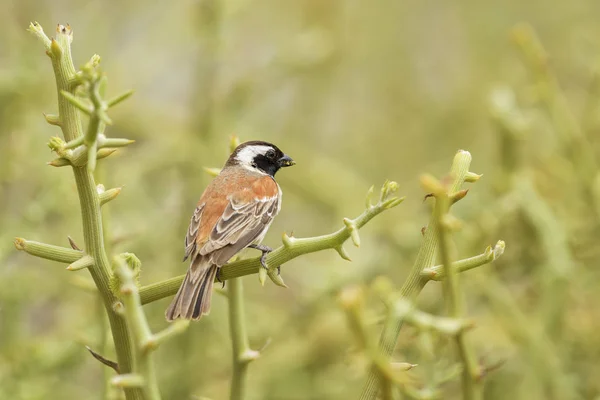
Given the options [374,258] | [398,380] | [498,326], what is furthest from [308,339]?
[398,380]

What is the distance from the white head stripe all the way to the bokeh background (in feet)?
1.79

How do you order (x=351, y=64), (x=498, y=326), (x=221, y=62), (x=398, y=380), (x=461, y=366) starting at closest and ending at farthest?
(x=398, y=380) → (x=461, y=366) → (x=498, y=326) → (x=221, y=62) → (x=351, y=64)

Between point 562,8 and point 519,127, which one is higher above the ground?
point 562,8

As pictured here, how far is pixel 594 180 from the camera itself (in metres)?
4.08

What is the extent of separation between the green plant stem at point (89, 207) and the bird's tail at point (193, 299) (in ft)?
1.32

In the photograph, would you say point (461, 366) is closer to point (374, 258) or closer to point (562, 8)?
point (374, 258)

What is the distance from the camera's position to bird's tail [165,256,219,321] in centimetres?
232

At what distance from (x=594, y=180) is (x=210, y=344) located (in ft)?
7.34

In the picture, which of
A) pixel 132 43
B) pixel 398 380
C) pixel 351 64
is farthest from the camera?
pixel 351 64

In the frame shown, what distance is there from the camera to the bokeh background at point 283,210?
3.90 m

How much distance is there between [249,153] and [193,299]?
1501 millimetres

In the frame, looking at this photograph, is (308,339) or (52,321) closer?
(308,339)

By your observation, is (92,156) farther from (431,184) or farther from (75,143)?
(431,184)

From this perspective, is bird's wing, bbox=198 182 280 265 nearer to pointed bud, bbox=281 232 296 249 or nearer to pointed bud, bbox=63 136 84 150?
pointed bud, bbox=281 232 296 249
